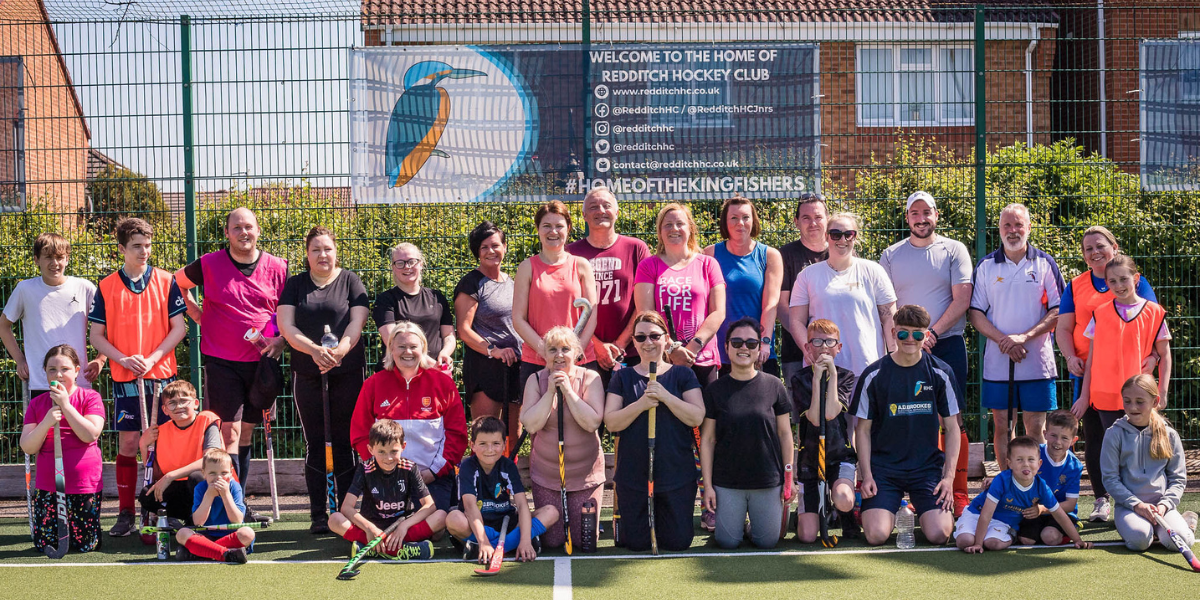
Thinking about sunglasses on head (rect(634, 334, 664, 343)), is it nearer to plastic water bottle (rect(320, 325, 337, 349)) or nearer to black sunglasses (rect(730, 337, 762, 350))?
black sunglasses (rect(730, 337, 762, 350))

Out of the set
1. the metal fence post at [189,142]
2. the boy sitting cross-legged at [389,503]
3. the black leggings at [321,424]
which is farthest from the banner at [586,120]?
the boy sitting cross-legged at [389,503]

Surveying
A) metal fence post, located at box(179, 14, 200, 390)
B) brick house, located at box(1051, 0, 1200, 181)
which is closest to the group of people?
metal fence post, located at box(179, 14, 200, 390)

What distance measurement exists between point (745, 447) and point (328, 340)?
2.46 metres

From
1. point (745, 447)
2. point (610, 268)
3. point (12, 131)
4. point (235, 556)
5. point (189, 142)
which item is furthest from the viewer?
point (12, 131)

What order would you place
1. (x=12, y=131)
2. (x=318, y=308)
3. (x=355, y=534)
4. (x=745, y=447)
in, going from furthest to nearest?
(x=12, y=131) → (x=318, y=308) → (x=745, y=447) → (x=355, y=534)

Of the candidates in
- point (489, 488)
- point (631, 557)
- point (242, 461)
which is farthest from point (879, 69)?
point (242, 461)

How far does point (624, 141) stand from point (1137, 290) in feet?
10.9

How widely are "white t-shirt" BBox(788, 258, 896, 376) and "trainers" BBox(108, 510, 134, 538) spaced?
162 inches

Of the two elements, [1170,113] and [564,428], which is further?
[1170,113]

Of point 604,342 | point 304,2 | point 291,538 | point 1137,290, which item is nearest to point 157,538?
point 291,538

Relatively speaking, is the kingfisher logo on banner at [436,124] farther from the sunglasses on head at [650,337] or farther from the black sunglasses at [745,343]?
the black sunglasses at [745,343]

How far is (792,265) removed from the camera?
648cm

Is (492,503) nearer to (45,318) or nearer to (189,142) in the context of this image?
(45,318)

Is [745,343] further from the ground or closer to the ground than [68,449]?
further from the ground
